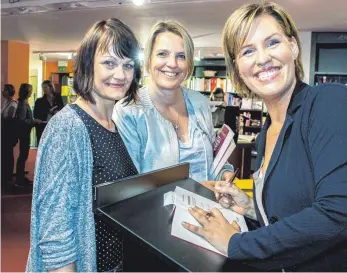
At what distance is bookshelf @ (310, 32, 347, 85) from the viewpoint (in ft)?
22.6

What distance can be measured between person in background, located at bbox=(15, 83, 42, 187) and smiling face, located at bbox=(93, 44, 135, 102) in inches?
194

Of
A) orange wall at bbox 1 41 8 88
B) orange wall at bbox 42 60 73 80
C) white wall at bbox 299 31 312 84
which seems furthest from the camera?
orange wall at bbox 42 60 73 80

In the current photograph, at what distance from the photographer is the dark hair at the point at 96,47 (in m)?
1.27

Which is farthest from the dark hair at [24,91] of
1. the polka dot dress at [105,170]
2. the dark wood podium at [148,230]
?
the dark wood podium at [148,230]

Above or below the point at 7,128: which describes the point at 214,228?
above

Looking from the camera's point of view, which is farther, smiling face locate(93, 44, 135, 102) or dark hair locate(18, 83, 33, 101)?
dark hair locate(18, 83, 33, 101)

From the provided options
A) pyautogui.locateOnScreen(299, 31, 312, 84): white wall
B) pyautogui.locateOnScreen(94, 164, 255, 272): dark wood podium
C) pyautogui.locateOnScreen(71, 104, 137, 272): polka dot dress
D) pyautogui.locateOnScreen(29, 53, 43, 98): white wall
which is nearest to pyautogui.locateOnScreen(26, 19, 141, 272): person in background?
pyautogui.locateOnScreen(71, 104, 137, 272): polka dot dress

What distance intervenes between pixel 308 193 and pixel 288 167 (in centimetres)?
8

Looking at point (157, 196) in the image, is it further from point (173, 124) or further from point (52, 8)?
point (52, 8)

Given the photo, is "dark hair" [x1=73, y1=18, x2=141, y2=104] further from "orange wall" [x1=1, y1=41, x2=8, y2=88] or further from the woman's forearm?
"orange wall" [x1=1, y1=41, x2=8, y2=88]

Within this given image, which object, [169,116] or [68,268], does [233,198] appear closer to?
[68,268]

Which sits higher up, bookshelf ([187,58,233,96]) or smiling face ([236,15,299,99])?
bookshelf ([187,58,233,96])

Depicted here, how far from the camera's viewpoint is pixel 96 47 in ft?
4.18

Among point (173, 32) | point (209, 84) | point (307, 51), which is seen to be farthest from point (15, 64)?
point (173, 32)
